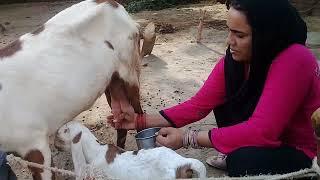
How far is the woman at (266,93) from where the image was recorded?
8.36 feet

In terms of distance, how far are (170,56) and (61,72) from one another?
11.3 feet

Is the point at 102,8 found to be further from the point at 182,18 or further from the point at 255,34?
the point at 182,18

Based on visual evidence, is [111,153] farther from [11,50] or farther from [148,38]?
[148,38]

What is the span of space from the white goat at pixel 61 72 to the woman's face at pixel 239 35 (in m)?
1.29

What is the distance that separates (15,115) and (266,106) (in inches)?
61.3

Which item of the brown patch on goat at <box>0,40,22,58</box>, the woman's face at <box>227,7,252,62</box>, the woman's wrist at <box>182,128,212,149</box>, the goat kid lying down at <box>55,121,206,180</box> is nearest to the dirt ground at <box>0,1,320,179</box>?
the goat kid lying down at <box>55,121,206,180</box>

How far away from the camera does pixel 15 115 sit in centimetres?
321

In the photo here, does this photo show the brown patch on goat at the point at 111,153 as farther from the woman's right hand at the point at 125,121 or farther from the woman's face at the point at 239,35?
the woman's face at the point at 239,35

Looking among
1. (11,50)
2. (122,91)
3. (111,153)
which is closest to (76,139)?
(111,153)

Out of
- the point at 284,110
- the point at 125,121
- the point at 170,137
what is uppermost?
the point at 284,110

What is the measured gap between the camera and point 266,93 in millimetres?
2629

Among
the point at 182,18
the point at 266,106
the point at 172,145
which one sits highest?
the point at 266,106

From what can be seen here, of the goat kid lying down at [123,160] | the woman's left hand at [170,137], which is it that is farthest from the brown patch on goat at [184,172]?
the woman's left hand at [170,137]

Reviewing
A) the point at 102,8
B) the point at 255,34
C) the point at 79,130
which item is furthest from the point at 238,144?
the point at 102,8
